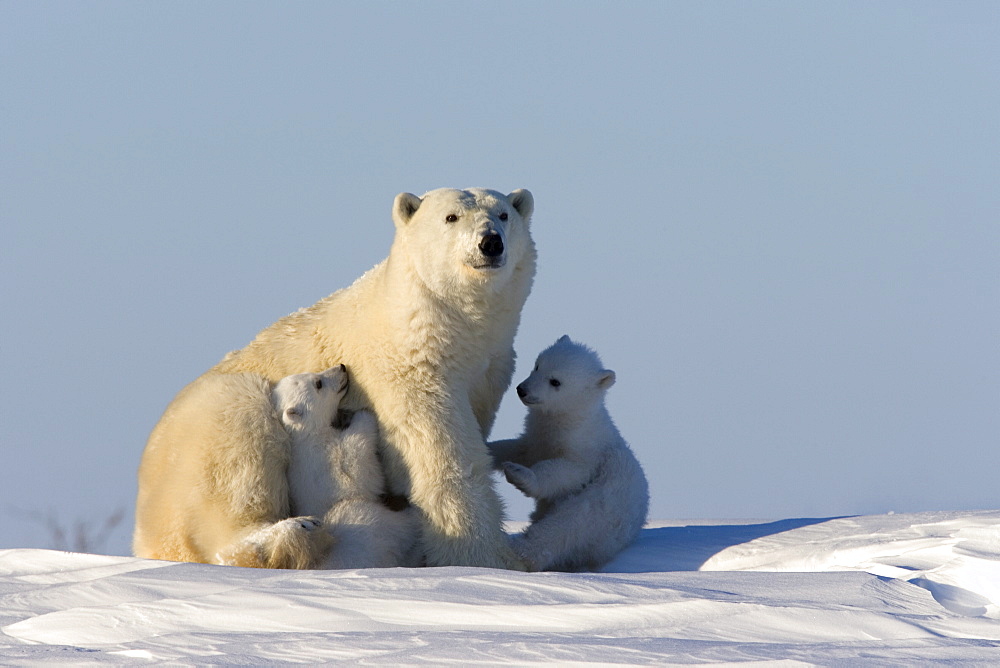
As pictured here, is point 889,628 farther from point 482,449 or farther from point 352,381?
point 352,381

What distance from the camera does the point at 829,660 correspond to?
391cm

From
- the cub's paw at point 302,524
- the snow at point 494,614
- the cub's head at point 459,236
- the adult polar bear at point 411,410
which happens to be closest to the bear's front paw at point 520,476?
the adult polar bear at point 411,410

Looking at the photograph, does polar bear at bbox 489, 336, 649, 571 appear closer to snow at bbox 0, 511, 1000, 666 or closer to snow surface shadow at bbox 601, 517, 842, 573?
snow surface shadow at bbox 601, 517, 842, 573

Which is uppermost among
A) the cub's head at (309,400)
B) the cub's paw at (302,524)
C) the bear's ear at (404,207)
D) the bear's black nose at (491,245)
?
the bear's ear at (404,207)

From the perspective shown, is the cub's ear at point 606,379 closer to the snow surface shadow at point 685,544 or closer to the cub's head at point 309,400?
the snow surface shadow at point 685,544

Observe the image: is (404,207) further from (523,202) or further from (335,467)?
(335,467)

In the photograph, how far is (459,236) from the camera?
21.7 feet

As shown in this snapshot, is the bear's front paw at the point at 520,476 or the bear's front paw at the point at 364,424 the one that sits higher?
the bear's front paw at the point at 364,424

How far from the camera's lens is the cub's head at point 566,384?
7410 mm

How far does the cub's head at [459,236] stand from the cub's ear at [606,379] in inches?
40.4

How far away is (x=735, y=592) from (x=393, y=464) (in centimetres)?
230

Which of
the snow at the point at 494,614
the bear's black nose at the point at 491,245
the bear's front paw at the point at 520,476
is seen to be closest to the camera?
the snow at the point at 494,614

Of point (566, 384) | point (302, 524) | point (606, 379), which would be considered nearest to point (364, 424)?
point (302, 524)

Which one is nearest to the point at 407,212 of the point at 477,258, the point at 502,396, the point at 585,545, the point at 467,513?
the point at 477,258
